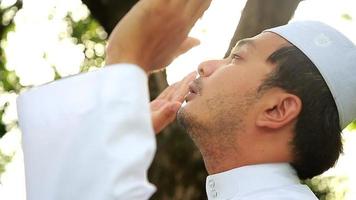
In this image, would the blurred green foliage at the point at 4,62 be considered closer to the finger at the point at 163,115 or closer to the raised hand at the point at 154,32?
the finger at the point at 163,115

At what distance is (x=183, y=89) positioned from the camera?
2.70 metres

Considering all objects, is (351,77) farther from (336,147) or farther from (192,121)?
(192,121)

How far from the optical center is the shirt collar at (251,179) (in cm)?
281

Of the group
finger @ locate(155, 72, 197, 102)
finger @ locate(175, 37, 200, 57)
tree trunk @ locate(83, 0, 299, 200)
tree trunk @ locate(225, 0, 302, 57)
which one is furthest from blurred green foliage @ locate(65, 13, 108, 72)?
finger @ locate(175, 37, 200, 57)

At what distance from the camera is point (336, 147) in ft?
10.1

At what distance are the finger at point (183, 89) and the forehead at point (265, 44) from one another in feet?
1.02

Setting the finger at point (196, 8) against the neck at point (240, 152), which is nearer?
the finger at point (196, 8)

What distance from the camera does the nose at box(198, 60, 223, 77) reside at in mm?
2900

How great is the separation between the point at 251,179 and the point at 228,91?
31cm

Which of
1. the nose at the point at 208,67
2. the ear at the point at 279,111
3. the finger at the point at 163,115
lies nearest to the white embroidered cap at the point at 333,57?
the ear at the point at 279,111

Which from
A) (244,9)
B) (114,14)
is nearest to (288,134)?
(244,9)

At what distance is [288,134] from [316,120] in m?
0.12

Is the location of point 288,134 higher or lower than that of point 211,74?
lower

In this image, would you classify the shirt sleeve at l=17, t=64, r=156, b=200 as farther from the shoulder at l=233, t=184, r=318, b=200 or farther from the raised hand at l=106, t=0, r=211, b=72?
the shoulder at l=233, t=184, r=318, b=200
